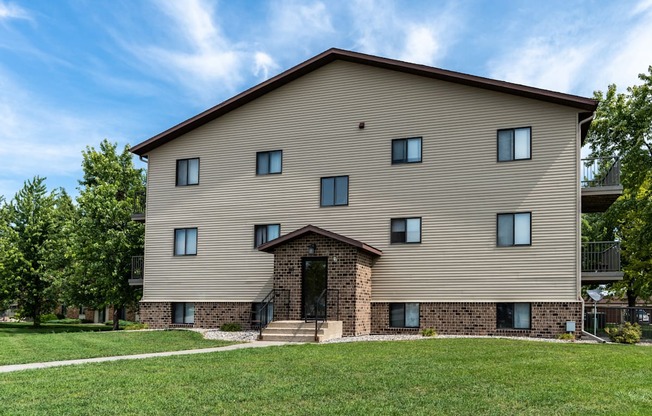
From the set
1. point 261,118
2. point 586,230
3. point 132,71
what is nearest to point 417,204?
point 261,118

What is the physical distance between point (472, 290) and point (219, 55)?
1089 cm

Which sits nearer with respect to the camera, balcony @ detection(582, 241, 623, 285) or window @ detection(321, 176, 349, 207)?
balcony @ detection(582, 241, 623, 285)

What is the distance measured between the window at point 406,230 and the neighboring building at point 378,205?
0.22 ft

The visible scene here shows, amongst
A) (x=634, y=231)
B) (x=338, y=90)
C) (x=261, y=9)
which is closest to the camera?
(x=261, y=9)

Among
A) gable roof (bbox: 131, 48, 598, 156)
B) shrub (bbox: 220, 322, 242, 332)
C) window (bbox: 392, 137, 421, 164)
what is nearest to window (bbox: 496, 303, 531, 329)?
window (bbox: 392, 137, 421, 164)

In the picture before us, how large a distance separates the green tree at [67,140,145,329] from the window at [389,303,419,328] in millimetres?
13997

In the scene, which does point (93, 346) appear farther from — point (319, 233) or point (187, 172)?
point (187, 172)

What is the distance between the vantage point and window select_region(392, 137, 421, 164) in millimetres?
20875

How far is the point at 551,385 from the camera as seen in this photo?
351 inches

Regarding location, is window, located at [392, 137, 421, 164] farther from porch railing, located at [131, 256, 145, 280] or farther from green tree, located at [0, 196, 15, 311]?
green tree, located at [0, 196, 15, 311]

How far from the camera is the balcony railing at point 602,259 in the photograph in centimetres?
1922

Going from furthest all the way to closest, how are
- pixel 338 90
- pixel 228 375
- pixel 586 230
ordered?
1. pixel 586 230
2. pixel 338 90
3. pixel 228 375

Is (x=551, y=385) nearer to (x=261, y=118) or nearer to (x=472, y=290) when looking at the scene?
(x=472, y=290)

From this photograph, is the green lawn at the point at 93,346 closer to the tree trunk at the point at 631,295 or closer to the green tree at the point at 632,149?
the green tree at the point at 632,149
